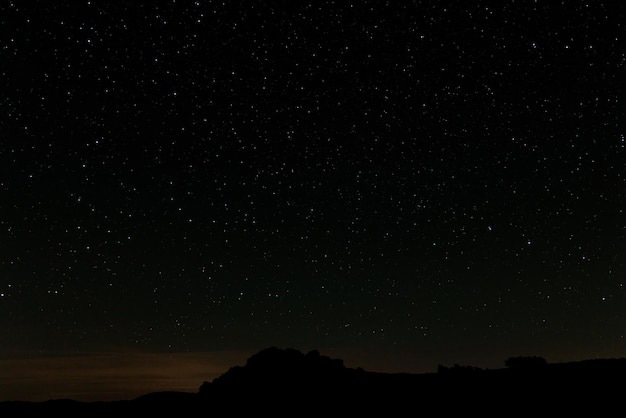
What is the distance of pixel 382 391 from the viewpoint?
1597 cm

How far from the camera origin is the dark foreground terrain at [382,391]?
13461mm

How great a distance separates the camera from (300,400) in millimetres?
16000

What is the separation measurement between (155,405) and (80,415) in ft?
8.48

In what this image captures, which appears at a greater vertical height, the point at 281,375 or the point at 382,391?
the point at 281,375

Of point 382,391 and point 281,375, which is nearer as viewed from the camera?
point 382,391

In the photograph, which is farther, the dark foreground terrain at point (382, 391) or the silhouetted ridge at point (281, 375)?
the silhouetted ridge at point (281, 375)

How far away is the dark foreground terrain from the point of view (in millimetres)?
13461

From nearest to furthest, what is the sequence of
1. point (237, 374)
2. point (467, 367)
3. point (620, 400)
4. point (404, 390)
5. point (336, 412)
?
point (620, 400), point (336, 412), point (404, 390), point (467, 367), point (237, 374)

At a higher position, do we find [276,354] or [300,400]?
[276,354]

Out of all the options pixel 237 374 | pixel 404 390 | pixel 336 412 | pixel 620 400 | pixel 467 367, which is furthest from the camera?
pixel 237 374

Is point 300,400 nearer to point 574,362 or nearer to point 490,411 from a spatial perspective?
point 490,411

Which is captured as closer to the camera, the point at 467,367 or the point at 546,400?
the point at 546,400

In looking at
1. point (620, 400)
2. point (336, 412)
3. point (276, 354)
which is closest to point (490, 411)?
point (620, 400)

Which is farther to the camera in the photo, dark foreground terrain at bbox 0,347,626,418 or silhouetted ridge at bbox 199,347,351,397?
silhouetted ridge at bbox 199,347,351,397
